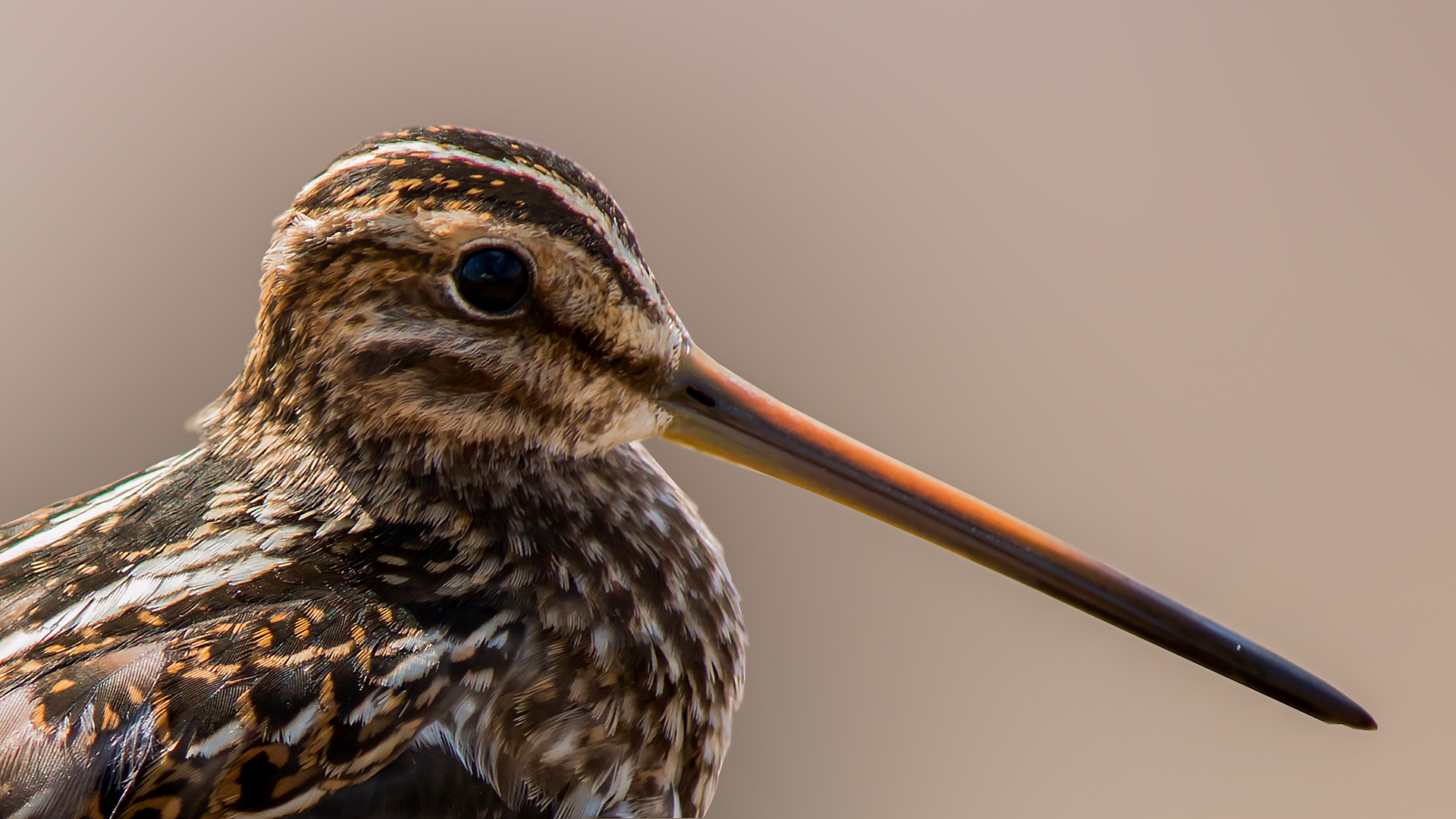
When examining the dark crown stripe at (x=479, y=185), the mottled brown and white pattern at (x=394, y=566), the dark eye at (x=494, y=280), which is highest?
the dark crown stripe at (x=479, y=185)

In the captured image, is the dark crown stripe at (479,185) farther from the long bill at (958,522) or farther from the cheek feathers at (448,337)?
the long bill at (958,522)

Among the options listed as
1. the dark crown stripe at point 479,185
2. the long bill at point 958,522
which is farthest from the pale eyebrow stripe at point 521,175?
the long bill at point 958,522

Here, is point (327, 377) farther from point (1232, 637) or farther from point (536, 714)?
point (1232, 637)

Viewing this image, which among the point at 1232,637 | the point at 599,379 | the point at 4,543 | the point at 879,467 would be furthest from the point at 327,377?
the point at 1232,637

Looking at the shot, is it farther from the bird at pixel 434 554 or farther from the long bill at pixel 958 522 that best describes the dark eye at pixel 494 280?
the long bill at pixel 958 522

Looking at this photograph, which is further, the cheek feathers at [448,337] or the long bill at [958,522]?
the long bill at [958,522]

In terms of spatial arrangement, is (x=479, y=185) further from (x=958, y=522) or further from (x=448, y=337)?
(x=958, y=522)

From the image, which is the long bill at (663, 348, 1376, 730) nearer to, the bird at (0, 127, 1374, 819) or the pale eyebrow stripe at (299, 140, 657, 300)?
the bird at (0, 127, 1374, 819)

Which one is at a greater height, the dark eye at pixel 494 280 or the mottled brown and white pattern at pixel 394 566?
the dark eye at pixel 494 280

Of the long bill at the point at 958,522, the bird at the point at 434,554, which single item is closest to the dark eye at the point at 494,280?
the bird at the point at 434,554
